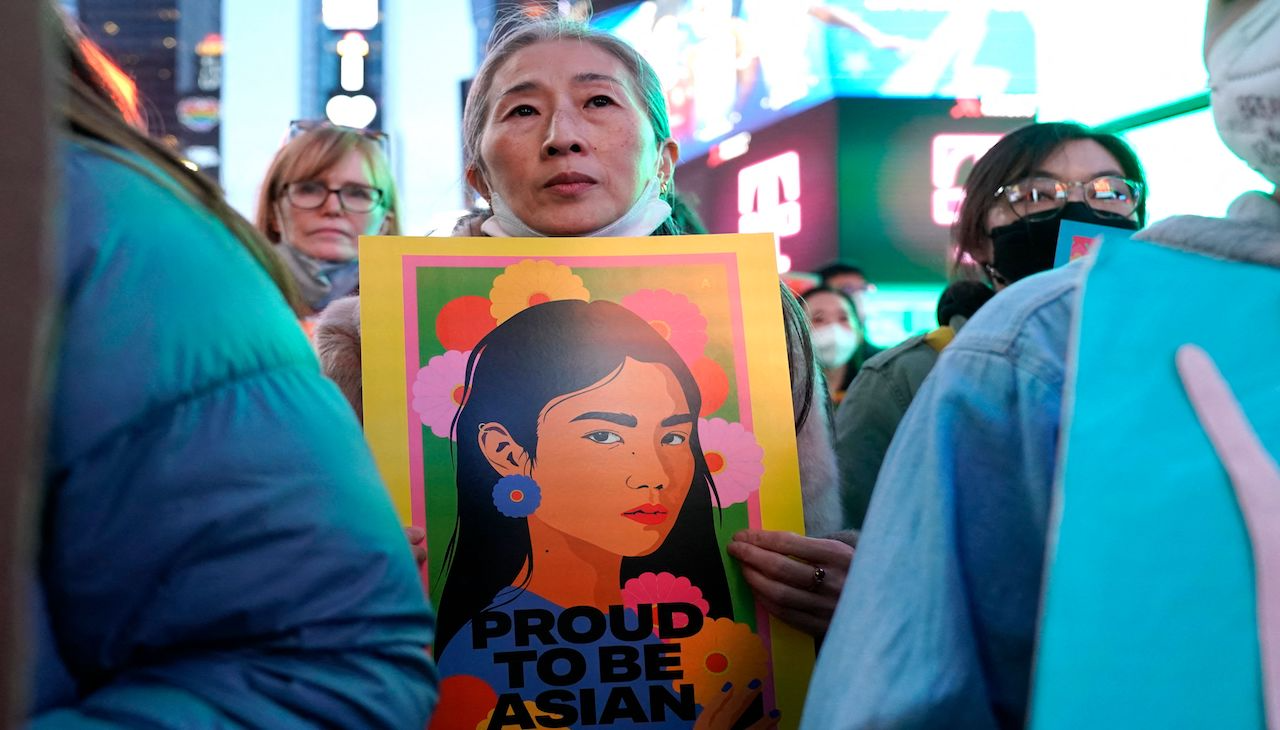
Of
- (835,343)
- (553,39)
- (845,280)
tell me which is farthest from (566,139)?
(845,280)

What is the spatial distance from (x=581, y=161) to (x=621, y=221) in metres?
0.11

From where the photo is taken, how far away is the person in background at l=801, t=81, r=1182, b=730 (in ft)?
2.78

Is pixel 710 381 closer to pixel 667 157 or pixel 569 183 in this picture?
pixel 569 183

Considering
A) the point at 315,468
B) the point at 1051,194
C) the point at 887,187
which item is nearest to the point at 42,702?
the point at 315,468

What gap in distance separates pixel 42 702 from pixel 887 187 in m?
8.47

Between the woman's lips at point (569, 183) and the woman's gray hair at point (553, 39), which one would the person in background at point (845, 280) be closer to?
the woman's gray hair at point (553, 39)

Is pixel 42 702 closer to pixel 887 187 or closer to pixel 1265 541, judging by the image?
pixel 1265 541

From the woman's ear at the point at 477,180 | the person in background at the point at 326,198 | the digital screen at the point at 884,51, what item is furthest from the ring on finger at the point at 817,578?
the digital screen at the point at 884,51

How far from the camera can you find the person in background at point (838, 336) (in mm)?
5227

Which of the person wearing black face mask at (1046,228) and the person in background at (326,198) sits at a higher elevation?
the person in background at (326,198)

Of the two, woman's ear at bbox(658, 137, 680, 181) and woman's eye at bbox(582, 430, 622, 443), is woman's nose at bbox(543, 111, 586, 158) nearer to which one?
woman's ear at bbox(658, 137, 680, 181)

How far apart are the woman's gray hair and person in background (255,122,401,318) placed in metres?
1.40

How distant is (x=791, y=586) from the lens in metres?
1.43

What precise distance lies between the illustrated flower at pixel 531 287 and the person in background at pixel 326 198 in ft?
5.83
